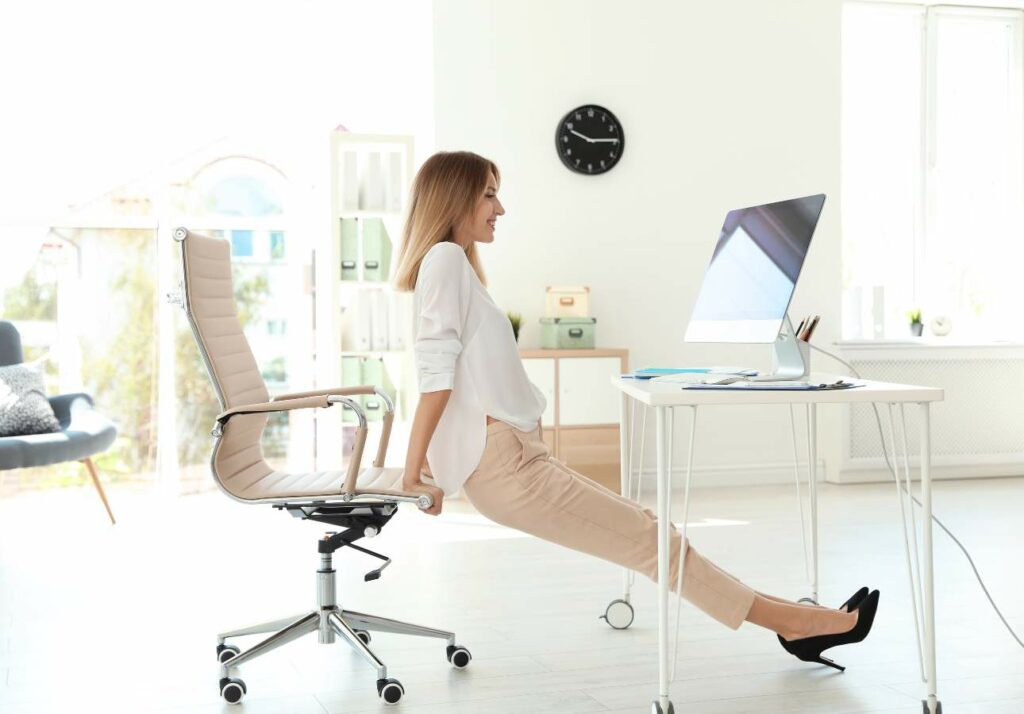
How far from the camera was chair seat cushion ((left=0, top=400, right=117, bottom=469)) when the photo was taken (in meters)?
4.43

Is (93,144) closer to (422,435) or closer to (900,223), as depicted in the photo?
(422,435)

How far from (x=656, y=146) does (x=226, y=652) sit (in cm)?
381

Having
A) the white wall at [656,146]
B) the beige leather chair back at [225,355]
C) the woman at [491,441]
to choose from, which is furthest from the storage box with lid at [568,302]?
the woman at [491,441]

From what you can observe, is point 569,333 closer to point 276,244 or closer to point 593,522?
point 276,244

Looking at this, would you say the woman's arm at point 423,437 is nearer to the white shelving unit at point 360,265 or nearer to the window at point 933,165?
the white shelving unit at point 360,265

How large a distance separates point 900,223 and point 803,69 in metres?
1.08

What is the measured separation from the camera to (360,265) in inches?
207

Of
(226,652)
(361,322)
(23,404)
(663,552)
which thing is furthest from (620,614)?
(23,404)

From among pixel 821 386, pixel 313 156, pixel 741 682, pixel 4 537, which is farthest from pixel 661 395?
pixel 313 156

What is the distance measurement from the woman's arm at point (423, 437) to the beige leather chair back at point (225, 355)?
0.39 meters

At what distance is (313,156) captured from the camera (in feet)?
19.5

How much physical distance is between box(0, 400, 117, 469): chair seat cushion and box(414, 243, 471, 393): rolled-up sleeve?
104 inches

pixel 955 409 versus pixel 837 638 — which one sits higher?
pixel 955 409

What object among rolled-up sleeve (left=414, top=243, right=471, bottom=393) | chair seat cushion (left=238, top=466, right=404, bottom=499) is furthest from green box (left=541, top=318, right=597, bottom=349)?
rolled-up sleeve (left=414, top=243, right=471, bottom=393)
